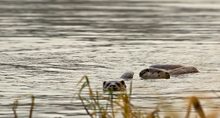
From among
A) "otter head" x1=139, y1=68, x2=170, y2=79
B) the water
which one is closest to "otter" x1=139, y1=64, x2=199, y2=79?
"otter head" x1=139, y1=68, x2=170, y2=79

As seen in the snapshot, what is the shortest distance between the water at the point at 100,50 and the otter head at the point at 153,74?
0.59ft

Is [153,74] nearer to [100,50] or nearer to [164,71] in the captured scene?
[164,71]

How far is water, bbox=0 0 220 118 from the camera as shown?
1503cm

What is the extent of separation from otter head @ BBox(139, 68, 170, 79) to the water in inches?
7.1

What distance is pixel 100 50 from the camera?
2256cm

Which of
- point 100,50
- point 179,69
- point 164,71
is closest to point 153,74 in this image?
point 164,71

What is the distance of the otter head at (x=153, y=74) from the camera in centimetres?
1751

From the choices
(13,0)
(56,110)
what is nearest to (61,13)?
(13,0)

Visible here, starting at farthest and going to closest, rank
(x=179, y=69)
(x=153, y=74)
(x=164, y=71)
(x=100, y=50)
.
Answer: (x=100, y=50) → (x=179, y=69) → (x=164, y=71) → (x=153, y=74)

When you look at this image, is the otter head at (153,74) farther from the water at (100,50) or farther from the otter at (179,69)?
the otter at (179,69)

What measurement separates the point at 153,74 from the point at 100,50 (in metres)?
5.03

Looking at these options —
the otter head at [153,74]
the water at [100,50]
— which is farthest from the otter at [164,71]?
the water at [100,50]

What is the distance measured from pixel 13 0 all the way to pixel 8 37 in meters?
17.1

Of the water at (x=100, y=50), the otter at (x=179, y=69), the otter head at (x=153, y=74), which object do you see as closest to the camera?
the water at (x=100, y=50)
